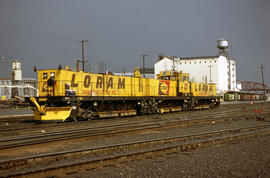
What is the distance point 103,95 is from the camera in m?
18.3

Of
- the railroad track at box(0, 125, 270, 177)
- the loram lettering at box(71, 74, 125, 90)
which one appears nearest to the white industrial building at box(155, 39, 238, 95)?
the loram lettering at box(71, 74, 125, 90)

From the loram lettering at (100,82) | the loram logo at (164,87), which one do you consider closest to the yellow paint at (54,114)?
the loram lettering at (100,82)

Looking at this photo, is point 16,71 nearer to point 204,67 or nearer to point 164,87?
point 204,67

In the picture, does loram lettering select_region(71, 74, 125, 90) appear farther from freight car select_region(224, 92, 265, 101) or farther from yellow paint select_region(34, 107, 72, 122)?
freight car select_region(224, 92, 265, 101)

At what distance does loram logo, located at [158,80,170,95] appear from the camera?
23.1m

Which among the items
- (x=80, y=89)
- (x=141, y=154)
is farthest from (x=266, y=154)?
(x=80, y=89)

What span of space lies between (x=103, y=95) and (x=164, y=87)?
6957 mm

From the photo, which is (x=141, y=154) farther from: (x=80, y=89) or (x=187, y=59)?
(x=187, y=59)

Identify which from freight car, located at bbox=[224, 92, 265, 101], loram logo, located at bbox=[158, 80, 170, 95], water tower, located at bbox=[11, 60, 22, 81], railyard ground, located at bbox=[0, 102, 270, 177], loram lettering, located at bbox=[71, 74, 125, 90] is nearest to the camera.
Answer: railyard ground, located at bbox=[0, 102, 270, 177]

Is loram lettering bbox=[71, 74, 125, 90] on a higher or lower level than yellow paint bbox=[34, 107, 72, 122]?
higher

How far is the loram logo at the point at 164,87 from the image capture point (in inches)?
910

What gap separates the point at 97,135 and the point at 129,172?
4.95 meters

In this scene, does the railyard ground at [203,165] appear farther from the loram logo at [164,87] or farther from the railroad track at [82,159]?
the loram logo at [164,87]

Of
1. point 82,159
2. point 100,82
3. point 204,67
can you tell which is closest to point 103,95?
point 100,82
